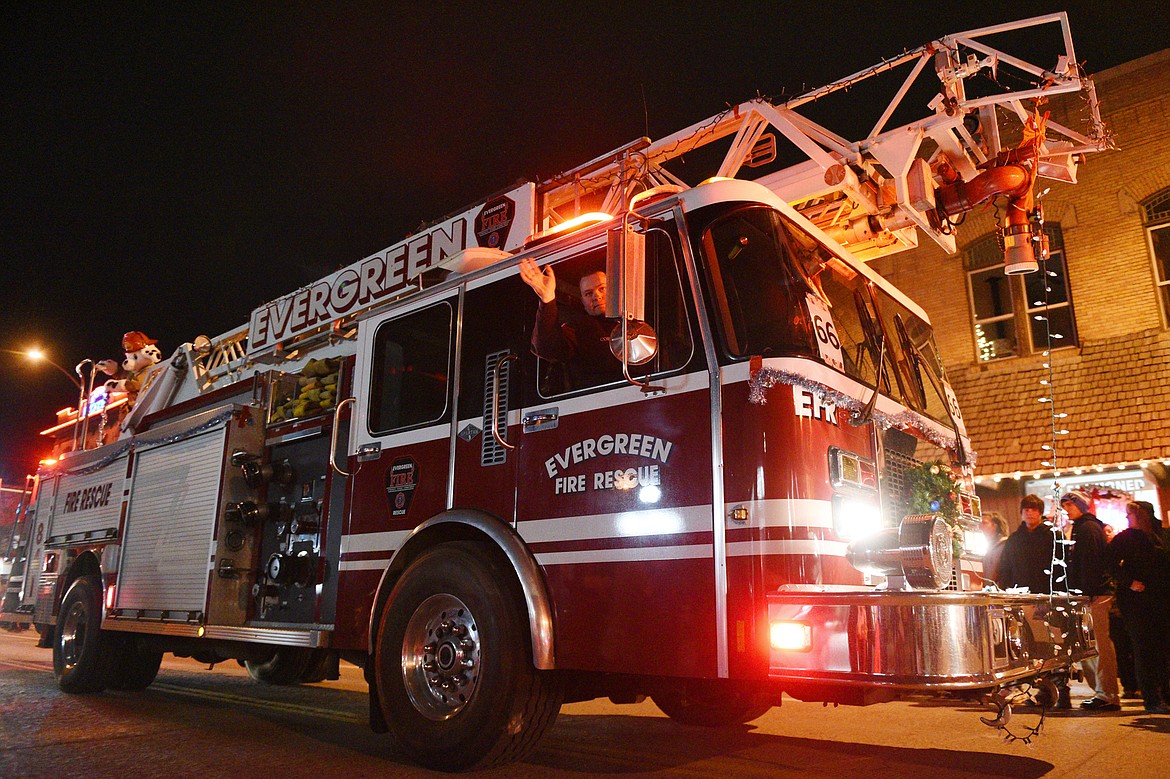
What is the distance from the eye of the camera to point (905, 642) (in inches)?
117

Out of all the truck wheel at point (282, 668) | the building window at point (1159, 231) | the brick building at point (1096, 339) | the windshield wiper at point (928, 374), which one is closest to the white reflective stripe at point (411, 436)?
the windshield wiper at point (928, 374)

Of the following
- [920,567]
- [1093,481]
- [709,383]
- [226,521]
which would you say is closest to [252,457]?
[226,521]

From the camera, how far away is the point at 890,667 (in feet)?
9.81

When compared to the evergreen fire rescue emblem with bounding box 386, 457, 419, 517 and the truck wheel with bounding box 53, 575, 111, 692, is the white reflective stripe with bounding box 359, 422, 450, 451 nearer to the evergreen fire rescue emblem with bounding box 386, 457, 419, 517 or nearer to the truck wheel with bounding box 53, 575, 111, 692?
the evergreen fire rescue emblem with bounding box 386, 457, 419, 517

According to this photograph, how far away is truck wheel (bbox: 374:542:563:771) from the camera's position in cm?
393

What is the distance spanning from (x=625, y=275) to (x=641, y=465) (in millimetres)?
858

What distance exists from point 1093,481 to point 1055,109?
529 centimetres

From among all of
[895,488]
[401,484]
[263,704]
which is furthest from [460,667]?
[263,704]

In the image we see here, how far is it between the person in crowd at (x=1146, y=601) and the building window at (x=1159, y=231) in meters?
6.03

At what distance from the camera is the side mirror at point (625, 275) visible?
3637 millimetres

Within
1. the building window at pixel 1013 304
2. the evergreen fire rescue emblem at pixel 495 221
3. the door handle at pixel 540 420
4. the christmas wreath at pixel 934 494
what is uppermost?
the building window at pixel 1013 304

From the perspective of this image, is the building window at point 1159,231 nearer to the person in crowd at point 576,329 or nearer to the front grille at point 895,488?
the front grille at point 895,488

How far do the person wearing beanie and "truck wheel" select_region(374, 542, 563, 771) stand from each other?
15.4ft

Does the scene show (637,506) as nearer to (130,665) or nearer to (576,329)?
(576,329)
